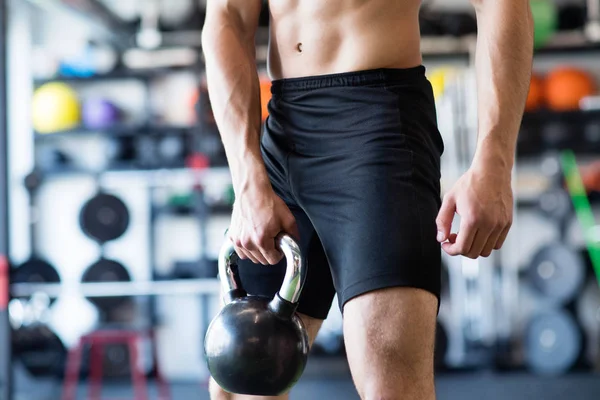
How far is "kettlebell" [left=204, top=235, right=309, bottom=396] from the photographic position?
1201 mm

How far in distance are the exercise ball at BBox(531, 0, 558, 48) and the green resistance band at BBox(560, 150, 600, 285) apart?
848 mm

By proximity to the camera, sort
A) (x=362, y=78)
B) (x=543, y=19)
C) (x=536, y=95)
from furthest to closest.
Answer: (x=536, y=95)
(x=543, y=19)
(x=362, y=78)

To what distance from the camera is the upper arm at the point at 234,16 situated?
Result: 5.05 feet

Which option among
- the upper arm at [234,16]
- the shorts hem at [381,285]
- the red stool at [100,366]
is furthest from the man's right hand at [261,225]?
the red stool at [100,366]

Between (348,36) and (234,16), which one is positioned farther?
(234,16)

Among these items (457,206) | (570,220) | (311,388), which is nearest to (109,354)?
(311,388)

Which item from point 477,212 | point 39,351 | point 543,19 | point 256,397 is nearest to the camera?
point 477,212

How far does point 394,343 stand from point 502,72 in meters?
0.47

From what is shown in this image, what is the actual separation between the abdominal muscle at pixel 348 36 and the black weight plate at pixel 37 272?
14.7 feet

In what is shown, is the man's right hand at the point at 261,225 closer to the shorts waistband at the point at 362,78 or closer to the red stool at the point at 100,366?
the shorts waistband at the point at 362,78

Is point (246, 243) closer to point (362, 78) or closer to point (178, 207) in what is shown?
point (362, 78)

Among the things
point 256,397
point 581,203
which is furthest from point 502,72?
point 581,203

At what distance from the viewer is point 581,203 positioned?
5738 mm

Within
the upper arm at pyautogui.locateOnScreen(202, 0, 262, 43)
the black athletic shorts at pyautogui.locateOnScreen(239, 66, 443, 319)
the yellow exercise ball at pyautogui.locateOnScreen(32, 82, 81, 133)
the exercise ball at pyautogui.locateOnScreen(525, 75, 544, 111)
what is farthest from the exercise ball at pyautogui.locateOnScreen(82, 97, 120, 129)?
the black athletic shorts at pyautogui.locateOnScreen(239, 66, 443, 319)
